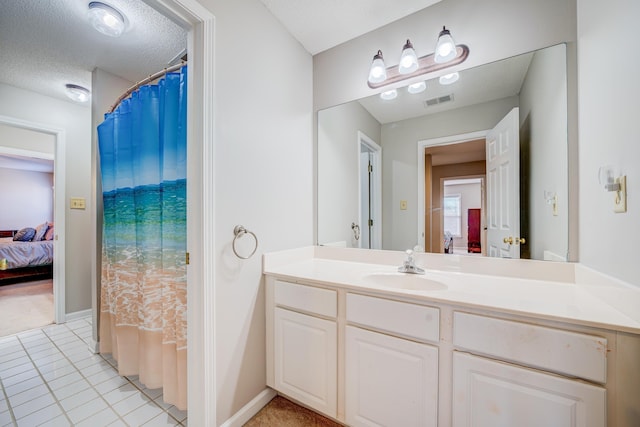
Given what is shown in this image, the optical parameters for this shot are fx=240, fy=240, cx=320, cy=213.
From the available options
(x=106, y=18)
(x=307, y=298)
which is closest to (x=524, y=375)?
(x=307, y=298)

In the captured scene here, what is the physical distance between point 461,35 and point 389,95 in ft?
1.55

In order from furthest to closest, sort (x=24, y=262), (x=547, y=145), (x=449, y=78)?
(x=24, y=262)
(x=449, y=78)
(x=547, y=145)

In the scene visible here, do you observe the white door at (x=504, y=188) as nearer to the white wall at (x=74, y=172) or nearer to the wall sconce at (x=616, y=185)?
the wall sconce at (x=616, y=185)

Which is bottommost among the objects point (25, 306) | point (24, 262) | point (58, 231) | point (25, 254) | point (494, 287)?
point (25, 306)

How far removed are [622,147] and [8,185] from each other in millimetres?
9361

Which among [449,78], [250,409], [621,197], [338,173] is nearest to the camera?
[621,197]

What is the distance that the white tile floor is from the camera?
1327 mm

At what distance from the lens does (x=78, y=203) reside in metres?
2.64

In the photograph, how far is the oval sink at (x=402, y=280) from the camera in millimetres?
1322

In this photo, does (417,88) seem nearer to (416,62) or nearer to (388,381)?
(416,62)

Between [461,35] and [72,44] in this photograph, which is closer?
[461,35]

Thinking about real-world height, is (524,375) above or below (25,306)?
above

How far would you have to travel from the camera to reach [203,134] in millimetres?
1130

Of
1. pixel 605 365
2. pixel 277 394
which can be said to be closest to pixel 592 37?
pixel 605 365
